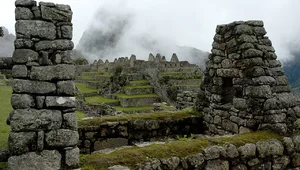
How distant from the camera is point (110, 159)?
4918mm

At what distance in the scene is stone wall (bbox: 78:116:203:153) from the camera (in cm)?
731

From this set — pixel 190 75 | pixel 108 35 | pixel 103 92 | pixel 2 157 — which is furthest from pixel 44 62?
pixel 108 35

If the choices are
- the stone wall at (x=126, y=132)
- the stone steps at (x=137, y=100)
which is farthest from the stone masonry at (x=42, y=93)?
the stone steps at (x=137, y=100)

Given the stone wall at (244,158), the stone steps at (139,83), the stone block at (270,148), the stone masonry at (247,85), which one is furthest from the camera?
the stone steps at (139,83)

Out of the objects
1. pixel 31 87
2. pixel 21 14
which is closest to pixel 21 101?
pixel 31 87

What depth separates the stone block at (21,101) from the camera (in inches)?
170

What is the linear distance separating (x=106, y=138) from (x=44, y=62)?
11.3ft

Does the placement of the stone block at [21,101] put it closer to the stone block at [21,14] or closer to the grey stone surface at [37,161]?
the grey stone surface at [37,161]

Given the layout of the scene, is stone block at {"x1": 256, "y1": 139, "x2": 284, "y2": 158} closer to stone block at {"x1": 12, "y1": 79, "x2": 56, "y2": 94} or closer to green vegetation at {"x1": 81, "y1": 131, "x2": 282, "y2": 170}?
green vegetation at {"x1": 81, "y1": 131, "x2": 282, "y2": 170}

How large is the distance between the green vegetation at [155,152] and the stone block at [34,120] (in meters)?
0.83

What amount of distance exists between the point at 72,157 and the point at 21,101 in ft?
3.65

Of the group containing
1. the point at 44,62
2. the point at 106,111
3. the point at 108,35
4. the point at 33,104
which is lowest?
the point at 106,111

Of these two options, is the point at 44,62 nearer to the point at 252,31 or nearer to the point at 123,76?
the point at 252,31

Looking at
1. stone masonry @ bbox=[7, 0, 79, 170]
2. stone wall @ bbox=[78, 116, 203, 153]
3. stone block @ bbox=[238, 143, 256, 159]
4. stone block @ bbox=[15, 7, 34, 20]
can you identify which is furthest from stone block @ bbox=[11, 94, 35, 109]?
stone block @ bbox=[238, 143, 256, 159]
